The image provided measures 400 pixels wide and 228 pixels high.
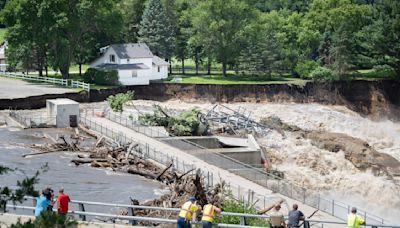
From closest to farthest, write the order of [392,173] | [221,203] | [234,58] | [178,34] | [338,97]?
[221,203]
[392,173]
[338,97]
[234,58]
[178,34]

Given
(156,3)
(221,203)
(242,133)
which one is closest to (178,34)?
(156,3)

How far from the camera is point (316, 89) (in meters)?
81.7

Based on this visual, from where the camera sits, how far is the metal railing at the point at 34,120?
56.0 metres

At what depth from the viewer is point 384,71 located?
85.0 m

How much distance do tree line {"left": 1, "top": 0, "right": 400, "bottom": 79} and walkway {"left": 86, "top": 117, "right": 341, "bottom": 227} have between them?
21.5 m

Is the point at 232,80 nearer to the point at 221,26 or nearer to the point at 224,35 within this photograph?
the point at 224,35

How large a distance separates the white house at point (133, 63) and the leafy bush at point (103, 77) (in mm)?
826

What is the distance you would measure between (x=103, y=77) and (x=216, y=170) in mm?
38843

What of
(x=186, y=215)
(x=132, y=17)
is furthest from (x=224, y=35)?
(x=186, y=215)

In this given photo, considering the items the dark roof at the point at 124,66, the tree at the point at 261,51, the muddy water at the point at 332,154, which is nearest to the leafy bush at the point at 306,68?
the tree at the point at 261,51

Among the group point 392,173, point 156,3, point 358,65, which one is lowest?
point 392,173

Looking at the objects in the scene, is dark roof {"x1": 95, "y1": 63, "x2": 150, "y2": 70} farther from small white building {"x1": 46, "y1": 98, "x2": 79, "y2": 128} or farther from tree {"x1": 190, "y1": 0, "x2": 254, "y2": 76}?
small white building {"x1": 46, "y1": 98, "x2": 79, "y2": 128}

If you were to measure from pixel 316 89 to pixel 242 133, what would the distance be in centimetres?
2438

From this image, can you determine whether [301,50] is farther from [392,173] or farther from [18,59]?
[392,173]
